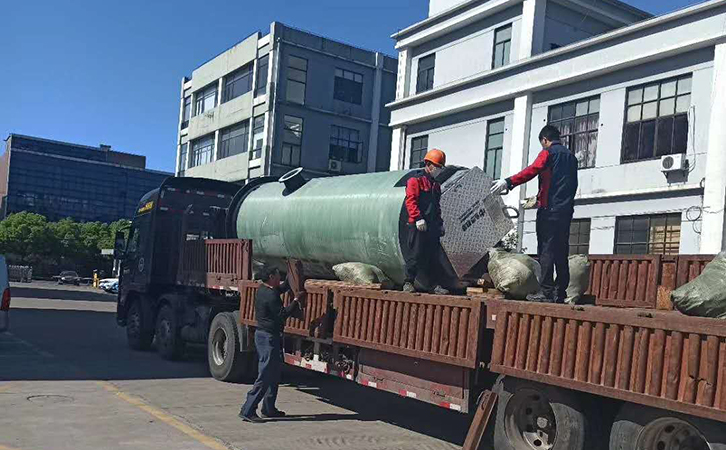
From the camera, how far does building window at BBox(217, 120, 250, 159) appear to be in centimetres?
4003

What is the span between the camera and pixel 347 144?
40.8 meters

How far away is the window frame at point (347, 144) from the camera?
40.0 metres

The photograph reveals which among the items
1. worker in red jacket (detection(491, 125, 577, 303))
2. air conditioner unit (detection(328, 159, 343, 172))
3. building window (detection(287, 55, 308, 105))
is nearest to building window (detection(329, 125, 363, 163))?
air conditioner unit (detection(328, 159, 343, 172))

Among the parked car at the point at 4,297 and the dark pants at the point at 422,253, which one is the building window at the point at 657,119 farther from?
the parked car at the point at 4,297

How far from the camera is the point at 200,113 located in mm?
47062

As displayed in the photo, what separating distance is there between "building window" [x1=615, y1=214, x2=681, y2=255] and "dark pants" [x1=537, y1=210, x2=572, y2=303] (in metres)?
12.4

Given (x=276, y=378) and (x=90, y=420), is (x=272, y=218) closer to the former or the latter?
(x=276, y=378)

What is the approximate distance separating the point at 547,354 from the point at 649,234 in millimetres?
14487

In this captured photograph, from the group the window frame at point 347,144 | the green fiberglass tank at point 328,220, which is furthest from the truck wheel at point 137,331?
the window frame at point 347,144

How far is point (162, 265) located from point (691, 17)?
14.2 meters

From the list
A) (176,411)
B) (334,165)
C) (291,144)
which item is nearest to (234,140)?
(291,144)

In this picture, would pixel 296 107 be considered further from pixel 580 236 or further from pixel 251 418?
pixel 251 418

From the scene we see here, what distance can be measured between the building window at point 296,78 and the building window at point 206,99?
8459 millimetres

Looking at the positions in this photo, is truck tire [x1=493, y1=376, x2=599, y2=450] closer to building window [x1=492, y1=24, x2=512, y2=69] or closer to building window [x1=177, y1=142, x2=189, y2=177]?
building window [x1=492, y1=24, x2=512, y2=69]
